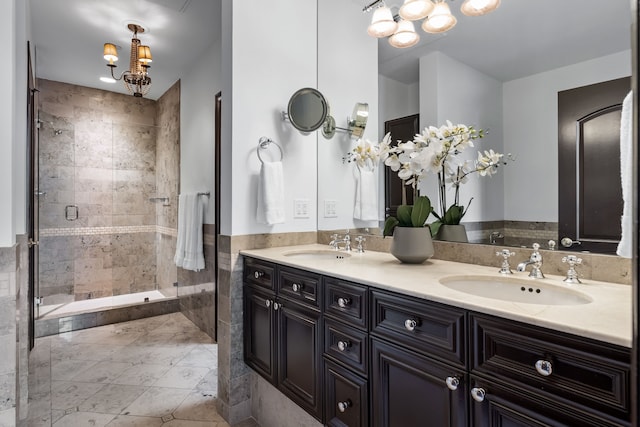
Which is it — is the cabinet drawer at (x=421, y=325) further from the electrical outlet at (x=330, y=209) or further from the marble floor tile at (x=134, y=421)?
the marble floor tile at (x=134, y=421)

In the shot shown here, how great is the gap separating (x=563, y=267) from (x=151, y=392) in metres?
2.37

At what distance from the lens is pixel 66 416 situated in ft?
6.41

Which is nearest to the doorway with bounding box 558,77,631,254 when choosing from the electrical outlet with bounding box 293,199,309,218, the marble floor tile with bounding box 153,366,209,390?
the electrical outlet with bounding box 293,199,309,218

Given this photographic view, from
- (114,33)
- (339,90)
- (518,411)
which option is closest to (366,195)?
(339,90)

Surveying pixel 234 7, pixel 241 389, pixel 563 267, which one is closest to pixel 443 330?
pixel 563 267

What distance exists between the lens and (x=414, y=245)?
1505mm

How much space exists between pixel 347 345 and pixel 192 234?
2.33m

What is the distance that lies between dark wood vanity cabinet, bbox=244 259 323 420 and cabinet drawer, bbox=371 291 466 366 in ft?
1.15

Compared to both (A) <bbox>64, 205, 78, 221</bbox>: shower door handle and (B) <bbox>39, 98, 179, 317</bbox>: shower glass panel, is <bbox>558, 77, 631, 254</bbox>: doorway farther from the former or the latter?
(A) <bbox>64, 205, 78, 221</bbox>: shower door handle

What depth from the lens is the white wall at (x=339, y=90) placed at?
2.20 m

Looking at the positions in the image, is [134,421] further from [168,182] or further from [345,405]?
[168,182]

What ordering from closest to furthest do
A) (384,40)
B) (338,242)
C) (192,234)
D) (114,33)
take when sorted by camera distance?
1. (384,40)
2. (338,242)
3. (114,33)
4. (192,234)

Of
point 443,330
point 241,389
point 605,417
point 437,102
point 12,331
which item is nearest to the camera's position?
point 605,417

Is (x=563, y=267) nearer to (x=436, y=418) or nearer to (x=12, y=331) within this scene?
(x=436, y=418)
